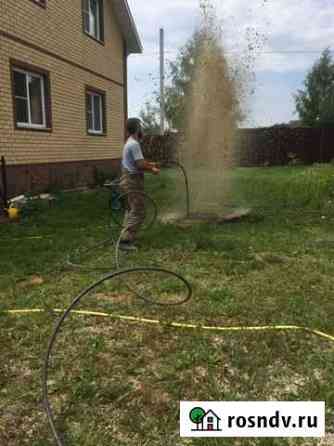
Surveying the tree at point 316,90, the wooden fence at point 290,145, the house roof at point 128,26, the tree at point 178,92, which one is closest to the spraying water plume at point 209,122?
the tree at point 178,92

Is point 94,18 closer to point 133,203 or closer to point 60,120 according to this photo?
point 60,120

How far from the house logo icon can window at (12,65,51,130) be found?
8.28 metres

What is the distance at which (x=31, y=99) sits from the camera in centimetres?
970

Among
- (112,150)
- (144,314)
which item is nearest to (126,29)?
(112,150)

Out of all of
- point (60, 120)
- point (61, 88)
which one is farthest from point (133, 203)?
point (61, 88)

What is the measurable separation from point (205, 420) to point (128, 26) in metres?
15.5

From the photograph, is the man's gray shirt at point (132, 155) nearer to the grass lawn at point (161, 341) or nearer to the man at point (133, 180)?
the man at point (133, 180)

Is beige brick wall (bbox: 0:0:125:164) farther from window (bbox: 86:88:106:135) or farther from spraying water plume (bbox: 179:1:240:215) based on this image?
spraying water plume (bbox: 179:1:240:215)

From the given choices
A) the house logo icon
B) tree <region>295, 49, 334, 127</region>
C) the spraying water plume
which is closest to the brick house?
the spraying water plume

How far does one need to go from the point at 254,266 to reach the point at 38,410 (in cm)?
291

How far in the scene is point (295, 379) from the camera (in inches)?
93.0

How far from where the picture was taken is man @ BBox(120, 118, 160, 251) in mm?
5102

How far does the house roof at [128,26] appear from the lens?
547 inches

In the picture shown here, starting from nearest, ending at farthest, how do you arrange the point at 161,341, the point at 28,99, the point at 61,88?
the point at 161,341 → the point at 28,99 → the point at 61,88
